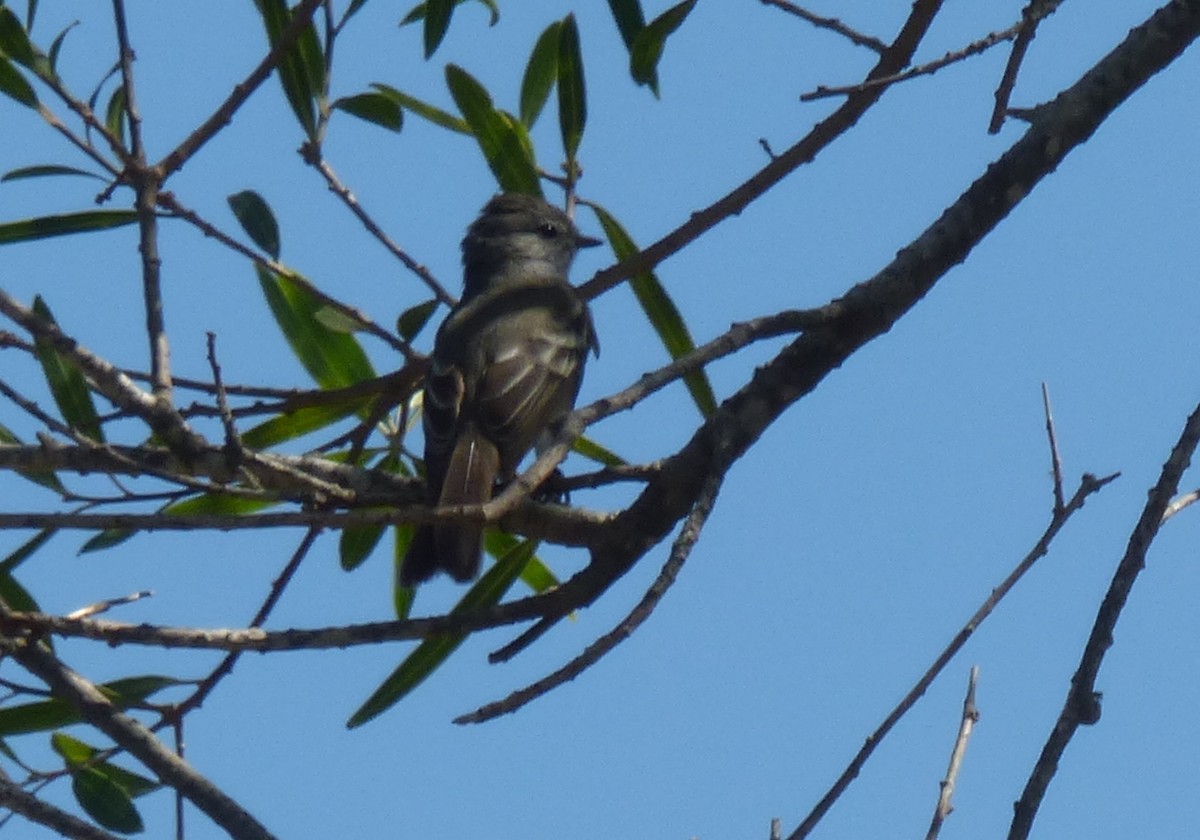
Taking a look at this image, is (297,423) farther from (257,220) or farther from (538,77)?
(538,77)

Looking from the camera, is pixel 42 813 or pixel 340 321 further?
pixel 340 321

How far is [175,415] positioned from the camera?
13.9 ft

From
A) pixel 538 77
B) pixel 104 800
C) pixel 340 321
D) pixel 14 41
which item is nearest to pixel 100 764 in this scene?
pixel 104 800

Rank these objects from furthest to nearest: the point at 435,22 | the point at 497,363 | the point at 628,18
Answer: the point at 497,363 → the point at 435,22 → the point at 628,18

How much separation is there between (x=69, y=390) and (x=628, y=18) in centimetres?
188

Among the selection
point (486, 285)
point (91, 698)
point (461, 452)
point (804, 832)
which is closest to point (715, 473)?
point (804, 832)

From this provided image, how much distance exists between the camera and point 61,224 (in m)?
5.26

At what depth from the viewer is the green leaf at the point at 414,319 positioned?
528 cm

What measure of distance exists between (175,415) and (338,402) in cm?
102

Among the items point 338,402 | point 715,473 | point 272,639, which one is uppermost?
point 338,402

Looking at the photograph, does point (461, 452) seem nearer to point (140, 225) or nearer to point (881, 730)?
point (140, 225)

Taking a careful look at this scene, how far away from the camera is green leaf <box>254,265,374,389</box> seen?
217 inches

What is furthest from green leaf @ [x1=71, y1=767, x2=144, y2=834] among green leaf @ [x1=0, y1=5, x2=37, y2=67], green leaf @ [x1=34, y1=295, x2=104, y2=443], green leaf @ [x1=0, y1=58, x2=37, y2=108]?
green leaf @ [x1=0, y1=5, x2=37, y2=67]

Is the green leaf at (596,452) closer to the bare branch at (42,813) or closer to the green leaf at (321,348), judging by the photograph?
the green leaf at (321,348)
